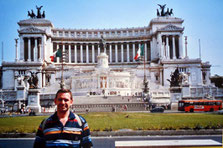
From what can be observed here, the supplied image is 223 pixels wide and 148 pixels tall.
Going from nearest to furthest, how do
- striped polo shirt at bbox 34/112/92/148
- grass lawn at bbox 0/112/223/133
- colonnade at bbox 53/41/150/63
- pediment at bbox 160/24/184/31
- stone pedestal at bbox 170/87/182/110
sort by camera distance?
striped polo shirt at bbox 34/112/92/148, grass lawn at bbox 0/112/223/133, stone pedestal at bbox 170/87/182/110, pediment at bbox 160/24/184/31, colonnade at bbox 53/41/150/63

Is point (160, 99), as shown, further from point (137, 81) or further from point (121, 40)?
point (121, 40)

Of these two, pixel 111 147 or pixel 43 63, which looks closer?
pixel 111 147

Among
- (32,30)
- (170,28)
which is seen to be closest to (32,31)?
(32,30)

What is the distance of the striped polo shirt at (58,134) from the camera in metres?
4.77

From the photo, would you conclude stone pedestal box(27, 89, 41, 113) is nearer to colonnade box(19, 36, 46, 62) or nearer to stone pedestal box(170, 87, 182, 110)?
stone pedestal box(170, 87, 182, 110)

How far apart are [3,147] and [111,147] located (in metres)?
4.53

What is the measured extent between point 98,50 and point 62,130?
89586mm

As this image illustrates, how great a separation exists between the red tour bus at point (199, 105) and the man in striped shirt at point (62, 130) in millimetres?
30805

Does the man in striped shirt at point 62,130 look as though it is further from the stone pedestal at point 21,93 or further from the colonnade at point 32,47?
the colonnade at point 32,47

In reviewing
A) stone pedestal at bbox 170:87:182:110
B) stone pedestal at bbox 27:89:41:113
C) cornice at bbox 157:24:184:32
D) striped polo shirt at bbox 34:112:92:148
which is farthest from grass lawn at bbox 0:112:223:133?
cornice at bbox 157:24:184:32

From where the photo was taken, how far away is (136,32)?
9531 cm

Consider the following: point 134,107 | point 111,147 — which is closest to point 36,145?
point 111,147

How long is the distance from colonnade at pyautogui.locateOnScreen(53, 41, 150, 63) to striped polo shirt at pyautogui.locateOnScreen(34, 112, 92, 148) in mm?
86434

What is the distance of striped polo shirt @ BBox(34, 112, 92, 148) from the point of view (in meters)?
4.77
